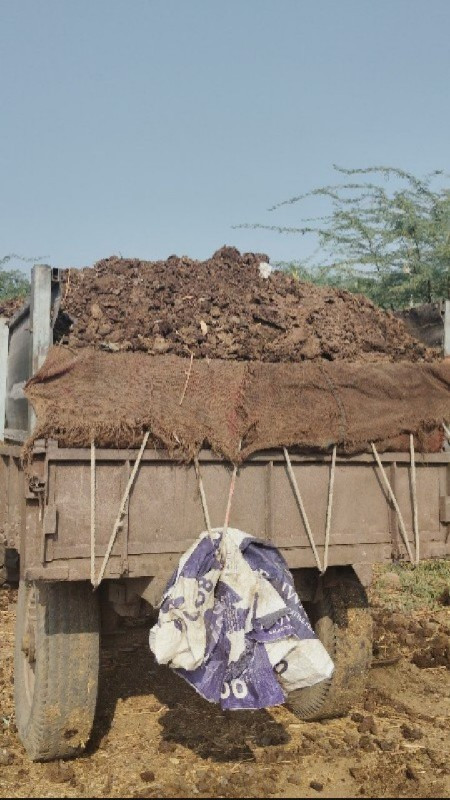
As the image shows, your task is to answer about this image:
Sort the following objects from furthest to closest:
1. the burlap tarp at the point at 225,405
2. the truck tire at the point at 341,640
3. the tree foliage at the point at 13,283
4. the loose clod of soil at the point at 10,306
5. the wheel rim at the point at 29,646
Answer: the tree foliage at the point at 13,283, the loose clod of soil at the point at 10,306, the truck tire at the point at 341,640, the wheel rim at the point at 29,646, the burlap tarp at the point at 225,405

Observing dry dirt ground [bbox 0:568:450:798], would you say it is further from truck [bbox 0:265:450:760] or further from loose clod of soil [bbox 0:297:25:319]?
loose clod of soil [bbox 0:297:25:319]

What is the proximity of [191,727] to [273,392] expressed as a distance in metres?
2.03

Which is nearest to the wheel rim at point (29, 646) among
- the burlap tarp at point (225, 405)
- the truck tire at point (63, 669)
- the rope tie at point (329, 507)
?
the truck tire at point (63, 669)

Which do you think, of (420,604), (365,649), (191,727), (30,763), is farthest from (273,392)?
(420,604)

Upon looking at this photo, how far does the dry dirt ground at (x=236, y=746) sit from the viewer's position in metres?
3.68

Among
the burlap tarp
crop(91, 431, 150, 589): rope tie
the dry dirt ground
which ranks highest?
the burlap tarp

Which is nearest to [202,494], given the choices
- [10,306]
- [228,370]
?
[228,370]

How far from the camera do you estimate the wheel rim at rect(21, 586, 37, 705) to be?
13.8 ft

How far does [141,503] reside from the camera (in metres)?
3.70

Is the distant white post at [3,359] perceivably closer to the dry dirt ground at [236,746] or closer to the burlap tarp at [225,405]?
the burlap tarp at [225,405]

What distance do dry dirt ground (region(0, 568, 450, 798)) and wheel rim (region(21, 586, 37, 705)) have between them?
32cm

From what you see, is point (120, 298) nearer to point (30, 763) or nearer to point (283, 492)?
point (283, 492)

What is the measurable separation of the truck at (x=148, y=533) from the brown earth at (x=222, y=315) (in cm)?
45

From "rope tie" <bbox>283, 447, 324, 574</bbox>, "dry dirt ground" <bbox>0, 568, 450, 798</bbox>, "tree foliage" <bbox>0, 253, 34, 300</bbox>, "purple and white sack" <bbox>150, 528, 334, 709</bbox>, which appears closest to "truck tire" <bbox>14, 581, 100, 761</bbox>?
"dry dirt ground" <bbox>0, 568, 450, 798</bbox>
